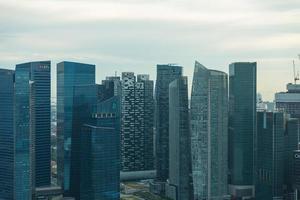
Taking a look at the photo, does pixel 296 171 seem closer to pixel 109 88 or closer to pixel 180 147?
pixel 180 147

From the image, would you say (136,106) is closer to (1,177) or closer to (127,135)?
(127,135)

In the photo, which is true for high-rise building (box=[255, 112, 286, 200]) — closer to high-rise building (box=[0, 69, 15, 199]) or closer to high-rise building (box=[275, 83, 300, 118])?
high-rise building (box=[0, 69, 15, 199])

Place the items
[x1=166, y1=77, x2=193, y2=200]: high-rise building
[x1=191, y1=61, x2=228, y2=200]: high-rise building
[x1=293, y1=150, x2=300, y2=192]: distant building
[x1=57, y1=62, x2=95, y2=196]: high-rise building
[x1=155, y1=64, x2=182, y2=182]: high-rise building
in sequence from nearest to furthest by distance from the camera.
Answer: [x1=293, y1=150, x2=300, y2=192]: distant building, [x1=191, y1=61, x2=228, y2=200]: high-rise building, [x1=166, y1=77, x2=193, y2=200]: high-rise building, [x1=57, y1=62, x2=95, y2=196]: high-rise building, [x1=155, y1=64, x2=182, y2=182]: high-rise building

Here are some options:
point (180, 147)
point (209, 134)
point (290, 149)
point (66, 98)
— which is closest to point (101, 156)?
point (180, 147)

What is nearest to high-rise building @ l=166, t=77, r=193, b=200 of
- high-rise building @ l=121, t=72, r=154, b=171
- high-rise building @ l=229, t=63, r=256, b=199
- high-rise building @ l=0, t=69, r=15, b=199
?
high-rise building @ l=229, t=63, r=256, b=199

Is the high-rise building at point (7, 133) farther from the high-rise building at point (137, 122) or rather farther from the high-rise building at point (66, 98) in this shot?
the high-rise building at point (137, 122)

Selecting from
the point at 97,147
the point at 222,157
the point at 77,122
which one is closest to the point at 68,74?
the point at 77,122
